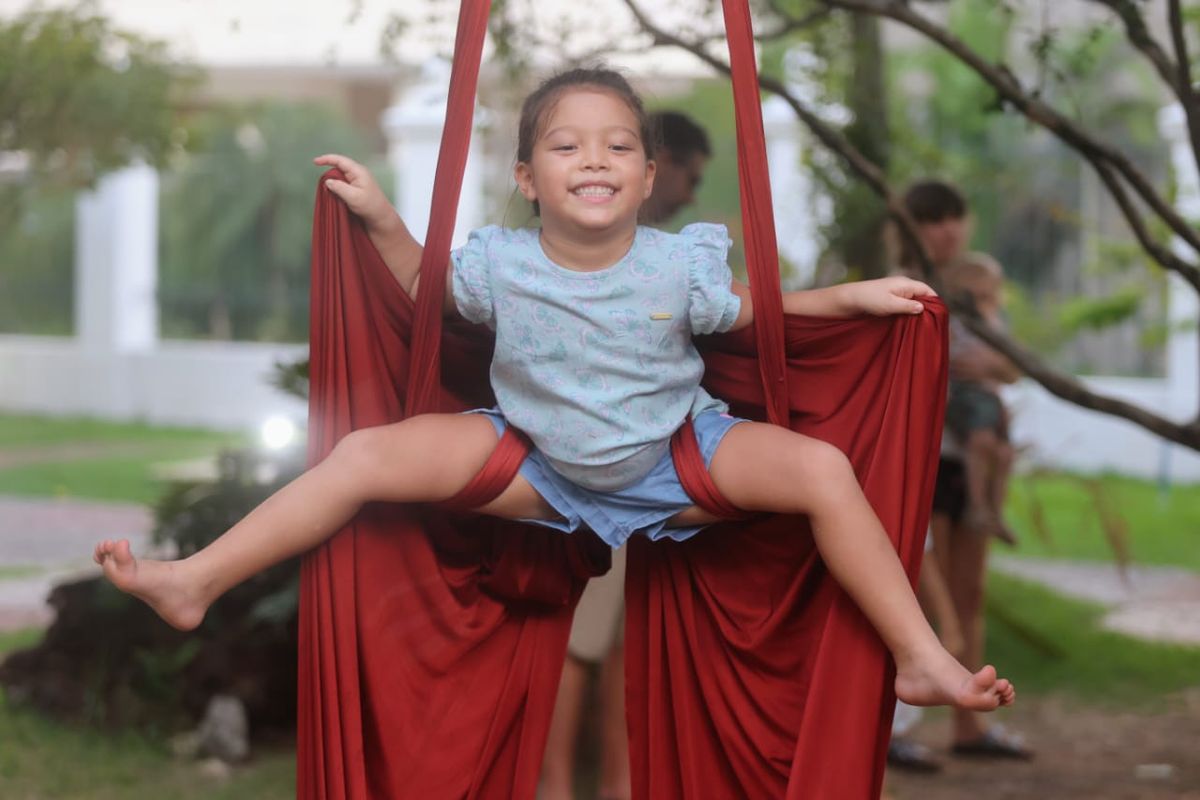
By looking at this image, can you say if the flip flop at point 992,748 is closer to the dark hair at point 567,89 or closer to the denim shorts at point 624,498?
the denim shorts at point 624,498

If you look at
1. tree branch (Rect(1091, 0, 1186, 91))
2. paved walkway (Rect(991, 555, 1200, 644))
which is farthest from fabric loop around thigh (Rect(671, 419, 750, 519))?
paved walkway (Rect(991, 555, 1200, 644))

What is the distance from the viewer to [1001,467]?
14.8 ft

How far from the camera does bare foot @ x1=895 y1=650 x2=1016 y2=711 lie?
2.45 m

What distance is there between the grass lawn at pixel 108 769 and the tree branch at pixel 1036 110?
2600 mm

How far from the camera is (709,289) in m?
2.76

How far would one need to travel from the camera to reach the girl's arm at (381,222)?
2732 millimetres

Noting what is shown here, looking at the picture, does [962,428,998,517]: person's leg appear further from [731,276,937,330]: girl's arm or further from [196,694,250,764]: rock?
[196,694,250,764]: rock

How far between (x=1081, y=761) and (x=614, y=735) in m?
1.57

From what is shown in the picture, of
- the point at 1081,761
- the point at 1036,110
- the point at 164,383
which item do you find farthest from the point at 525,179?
the point at 164,383

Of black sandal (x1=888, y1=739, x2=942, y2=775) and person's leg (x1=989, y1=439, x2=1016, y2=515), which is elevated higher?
person's leg (x1=989, y1=439, x2=1016, y2=515)

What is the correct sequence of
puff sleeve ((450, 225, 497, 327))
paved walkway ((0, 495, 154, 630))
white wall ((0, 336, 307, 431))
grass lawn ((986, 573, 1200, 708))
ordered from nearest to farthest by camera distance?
puff sleeve ((450, 225, 497, 327)) < grass lawn ((986, 573, 1200, 708)) < paved walkway ((0, 495, 154, 630)) < white wall ((0, 336, 307, 431))

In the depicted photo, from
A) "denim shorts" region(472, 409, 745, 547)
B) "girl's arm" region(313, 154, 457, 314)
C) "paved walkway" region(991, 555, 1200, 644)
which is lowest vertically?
"paved walkway" region(991, 555, 1200, 644)

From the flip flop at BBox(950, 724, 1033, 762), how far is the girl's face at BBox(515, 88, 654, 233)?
2505 millimetres

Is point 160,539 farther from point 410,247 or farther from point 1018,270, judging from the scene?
point 1018,270
